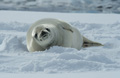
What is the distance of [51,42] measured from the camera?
3.96m

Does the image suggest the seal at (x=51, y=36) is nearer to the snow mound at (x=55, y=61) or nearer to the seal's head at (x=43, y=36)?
the seal's head at (x=43, y=36)

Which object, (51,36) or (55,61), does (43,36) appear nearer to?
(51,36)

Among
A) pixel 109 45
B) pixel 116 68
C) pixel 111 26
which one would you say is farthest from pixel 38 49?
pixel 111 26

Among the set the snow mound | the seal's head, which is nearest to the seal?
the seal's head

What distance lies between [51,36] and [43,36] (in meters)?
0.10

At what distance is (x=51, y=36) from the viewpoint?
393 cm

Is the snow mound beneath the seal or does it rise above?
beneath

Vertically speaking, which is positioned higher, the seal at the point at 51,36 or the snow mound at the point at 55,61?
the seal at the point at 51,36

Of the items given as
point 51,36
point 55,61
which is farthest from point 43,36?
point 55,61

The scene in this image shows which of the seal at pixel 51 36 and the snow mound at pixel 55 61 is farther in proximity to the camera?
the seal at pixel 51 36

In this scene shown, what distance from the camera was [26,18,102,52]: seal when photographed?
3895 mm

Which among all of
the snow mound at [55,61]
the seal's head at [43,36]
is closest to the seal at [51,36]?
the seal's head at [43,36]

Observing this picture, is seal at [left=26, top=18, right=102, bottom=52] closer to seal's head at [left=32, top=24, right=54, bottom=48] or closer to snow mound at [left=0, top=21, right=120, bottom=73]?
seal's head at [left=32, top=24, right=54, bottom=48]

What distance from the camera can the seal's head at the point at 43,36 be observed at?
3.87 meters
